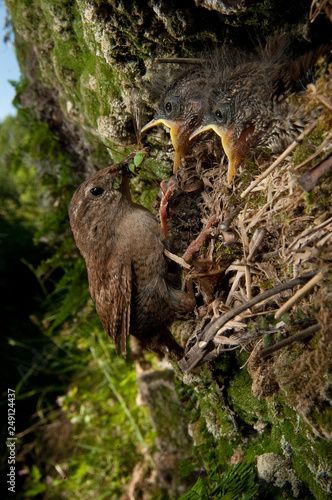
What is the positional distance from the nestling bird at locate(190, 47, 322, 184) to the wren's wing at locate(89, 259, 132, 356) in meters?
1.05

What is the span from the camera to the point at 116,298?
2.56m

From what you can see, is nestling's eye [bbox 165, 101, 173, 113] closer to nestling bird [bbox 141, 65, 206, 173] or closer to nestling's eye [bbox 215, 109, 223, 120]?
nestling bird [bbox 141, 65, 206, 173]

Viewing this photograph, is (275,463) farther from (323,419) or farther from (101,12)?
(101,12)

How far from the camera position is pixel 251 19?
1.86m

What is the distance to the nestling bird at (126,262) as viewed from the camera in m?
2.50

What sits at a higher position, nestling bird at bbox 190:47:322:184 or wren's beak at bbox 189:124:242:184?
nestling bird at bbox 190:47:322:184

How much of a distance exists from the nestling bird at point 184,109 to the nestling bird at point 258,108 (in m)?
0.16

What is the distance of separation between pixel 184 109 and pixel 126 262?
1.02 meters

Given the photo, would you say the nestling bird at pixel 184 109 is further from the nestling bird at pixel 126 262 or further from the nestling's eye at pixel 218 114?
the nestling bird at pixel 126 262

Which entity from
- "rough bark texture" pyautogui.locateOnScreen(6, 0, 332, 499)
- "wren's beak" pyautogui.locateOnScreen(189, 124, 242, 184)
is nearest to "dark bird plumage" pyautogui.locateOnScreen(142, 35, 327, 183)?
"wren's beak" pyautogui.locateOnScreen(189, 124, 242, 184)

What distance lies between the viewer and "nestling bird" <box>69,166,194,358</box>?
2498 mm

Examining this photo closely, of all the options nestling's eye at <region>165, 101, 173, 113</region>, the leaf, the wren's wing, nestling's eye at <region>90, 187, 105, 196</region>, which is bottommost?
the wren's wing

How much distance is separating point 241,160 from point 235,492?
170 centimetres

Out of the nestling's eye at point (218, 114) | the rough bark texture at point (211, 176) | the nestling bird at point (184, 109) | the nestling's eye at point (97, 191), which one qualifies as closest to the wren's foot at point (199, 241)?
the rough bark texture at point (211, 176)
